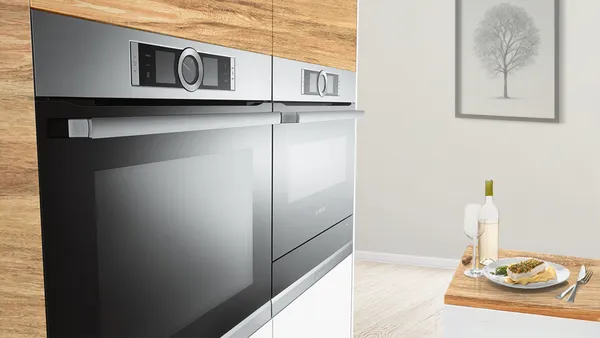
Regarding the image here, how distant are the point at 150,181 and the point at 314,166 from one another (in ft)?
2.61

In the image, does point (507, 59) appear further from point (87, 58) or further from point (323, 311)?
point (87, 58)

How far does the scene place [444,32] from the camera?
4574mm

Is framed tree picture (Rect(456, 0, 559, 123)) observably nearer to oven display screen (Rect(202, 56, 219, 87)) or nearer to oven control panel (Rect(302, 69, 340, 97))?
oven control panel (Rect(302, 69, 340, 97))

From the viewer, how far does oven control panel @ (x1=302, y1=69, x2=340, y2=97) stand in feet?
5.82

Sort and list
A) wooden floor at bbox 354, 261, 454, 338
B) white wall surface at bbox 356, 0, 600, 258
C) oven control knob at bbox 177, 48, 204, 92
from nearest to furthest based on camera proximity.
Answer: oven control knob at bbox 177, 48, 204, 92 < wooden floor at bbox 354, 261, 454, 338 < white wall surface at bbox 356, 0, 600, 258

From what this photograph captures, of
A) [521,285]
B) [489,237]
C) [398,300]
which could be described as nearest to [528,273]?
[521,285]

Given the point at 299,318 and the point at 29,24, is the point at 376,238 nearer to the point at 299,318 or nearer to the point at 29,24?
the point at 299,318

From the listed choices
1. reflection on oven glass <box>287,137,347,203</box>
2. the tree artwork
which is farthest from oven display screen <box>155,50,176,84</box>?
the tree artwork

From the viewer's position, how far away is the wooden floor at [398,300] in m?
3.55

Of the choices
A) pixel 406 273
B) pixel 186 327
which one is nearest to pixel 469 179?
pixel 406 273

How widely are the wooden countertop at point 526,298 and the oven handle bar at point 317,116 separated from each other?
606 mm

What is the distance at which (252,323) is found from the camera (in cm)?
150

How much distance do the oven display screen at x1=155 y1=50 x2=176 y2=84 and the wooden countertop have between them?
1.13m

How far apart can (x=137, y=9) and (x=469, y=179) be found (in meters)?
3.86
